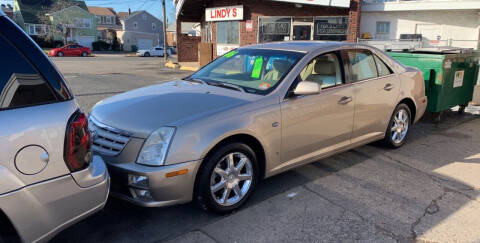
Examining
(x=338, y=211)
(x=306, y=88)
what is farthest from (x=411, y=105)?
(x=338, y=211)

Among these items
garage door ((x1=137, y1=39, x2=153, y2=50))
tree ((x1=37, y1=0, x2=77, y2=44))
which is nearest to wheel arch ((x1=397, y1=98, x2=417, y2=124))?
tree ((x1=37, y1=0, x2=77, y2=44))

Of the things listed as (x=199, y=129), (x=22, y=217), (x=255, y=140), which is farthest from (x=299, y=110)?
(x=22, y=217)

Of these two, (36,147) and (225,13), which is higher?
(225,13)

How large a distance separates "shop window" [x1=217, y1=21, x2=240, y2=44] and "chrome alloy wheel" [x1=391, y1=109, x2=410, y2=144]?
1349 cm

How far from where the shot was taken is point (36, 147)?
6.94 ft

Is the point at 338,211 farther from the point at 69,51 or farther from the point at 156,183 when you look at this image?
the point at 69,51

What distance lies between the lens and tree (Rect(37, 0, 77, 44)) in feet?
171

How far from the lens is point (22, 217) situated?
2082mm

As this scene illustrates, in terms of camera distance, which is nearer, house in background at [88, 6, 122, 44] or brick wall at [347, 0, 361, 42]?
brick wall at [347, 0, 361, 42]

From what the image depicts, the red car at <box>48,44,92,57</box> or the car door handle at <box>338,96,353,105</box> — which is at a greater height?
the red car at <box>48,44,92,57</box>

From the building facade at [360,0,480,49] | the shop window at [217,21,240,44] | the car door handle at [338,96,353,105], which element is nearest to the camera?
the car door handle at [338,96,353,105]

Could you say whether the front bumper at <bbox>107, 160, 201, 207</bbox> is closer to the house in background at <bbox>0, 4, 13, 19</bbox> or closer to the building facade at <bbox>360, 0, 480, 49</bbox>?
the building facade at <bbox>360, 0, 480, 49</bbox>

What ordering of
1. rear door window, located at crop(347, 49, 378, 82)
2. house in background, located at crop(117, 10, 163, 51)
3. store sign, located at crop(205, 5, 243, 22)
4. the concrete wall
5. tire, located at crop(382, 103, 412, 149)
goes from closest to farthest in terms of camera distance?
rear door window, located at crop(347, 49, 378, 82), tire, located at crop(382, 103, 412, 149), the concrete wall, store sign, located at crop(205, 5, 243, 22), house in background, located at crop(117, 10, 163, 51)

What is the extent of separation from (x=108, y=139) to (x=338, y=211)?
224 centimetres
